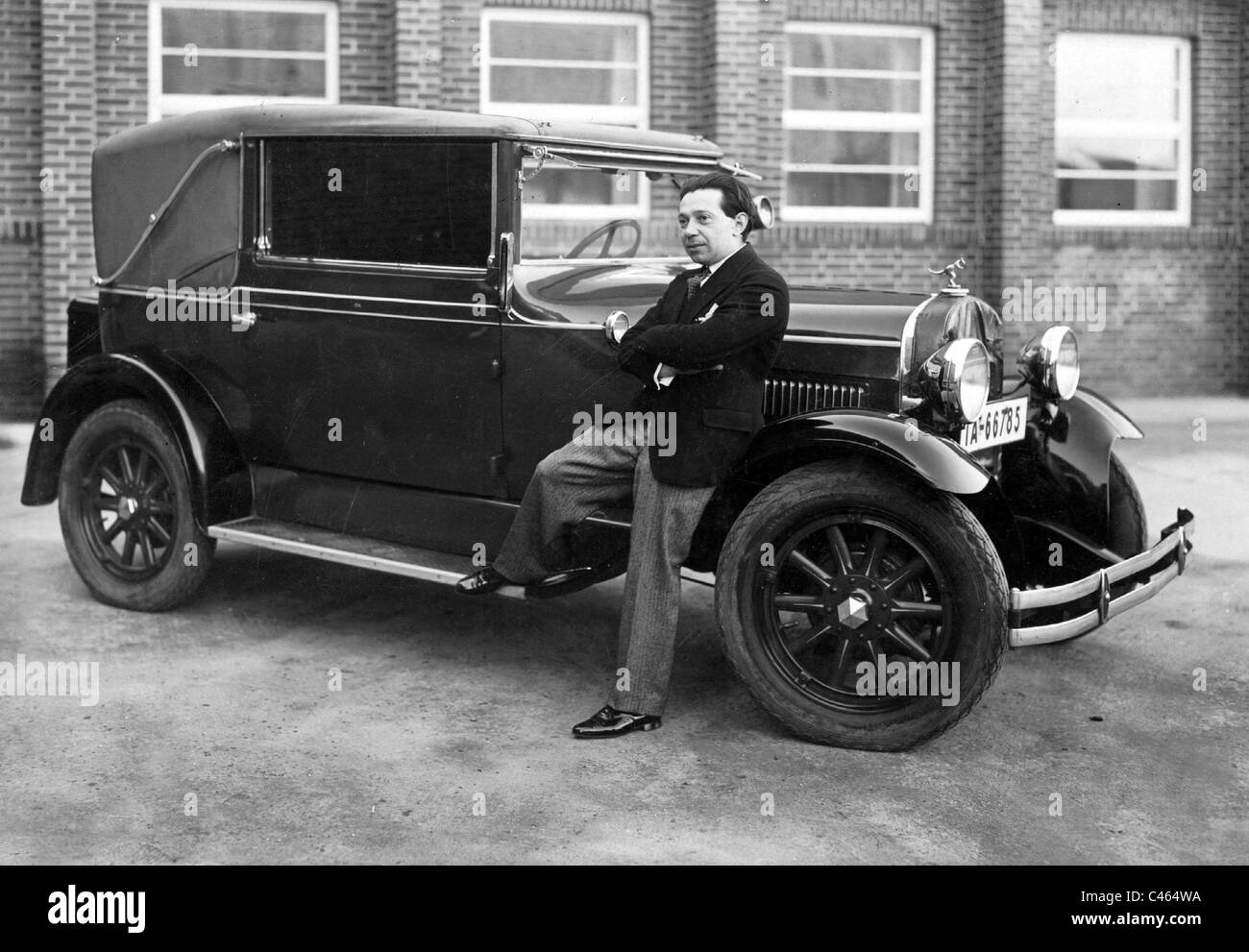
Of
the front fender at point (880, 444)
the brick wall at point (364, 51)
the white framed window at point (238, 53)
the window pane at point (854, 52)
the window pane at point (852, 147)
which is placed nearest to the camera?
the front fender at point (880, 444)

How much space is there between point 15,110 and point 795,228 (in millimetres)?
6379

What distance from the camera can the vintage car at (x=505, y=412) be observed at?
445 centimetres

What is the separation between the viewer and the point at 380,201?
18.1 feet

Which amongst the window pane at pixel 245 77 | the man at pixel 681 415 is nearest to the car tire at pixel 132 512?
the man at pixel 681 415

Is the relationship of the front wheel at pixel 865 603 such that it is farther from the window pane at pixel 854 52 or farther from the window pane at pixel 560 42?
the window pane at pixel 854 52

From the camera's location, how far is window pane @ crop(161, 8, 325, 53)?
12.0 metres

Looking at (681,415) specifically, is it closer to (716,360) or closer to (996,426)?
(716,360)

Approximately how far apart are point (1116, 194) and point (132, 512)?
10.8 meters

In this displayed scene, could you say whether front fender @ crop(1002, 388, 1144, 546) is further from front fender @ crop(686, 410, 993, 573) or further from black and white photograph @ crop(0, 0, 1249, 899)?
front fender @ crop(686, 410, 993, 573)

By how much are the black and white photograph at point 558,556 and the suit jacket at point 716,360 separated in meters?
0.01

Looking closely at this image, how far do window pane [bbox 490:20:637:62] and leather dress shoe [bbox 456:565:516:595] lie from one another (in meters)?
8.56

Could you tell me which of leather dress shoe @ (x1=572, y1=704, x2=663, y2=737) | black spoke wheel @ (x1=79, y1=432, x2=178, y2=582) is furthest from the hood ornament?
black spoke wheel @ (x1=79, y1=432, x2=178, y2=582)

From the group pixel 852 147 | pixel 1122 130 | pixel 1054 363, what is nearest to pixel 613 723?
pixel 1054 363

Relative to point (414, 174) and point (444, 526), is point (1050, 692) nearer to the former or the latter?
point (444, 526)
